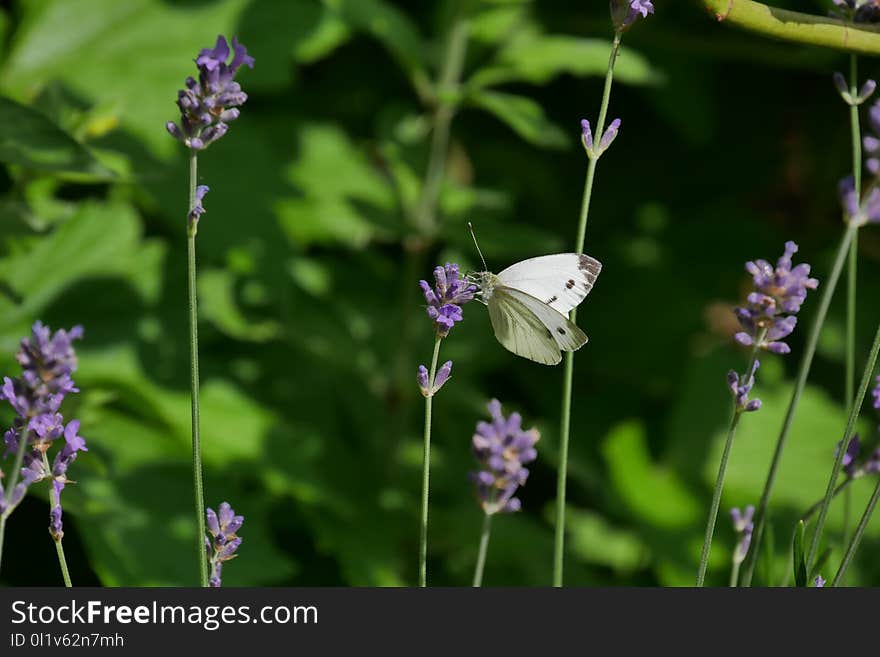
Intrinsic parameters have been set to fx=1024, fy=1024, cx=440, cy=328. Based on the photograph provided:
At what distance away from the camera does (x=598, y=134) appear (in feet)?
3.19

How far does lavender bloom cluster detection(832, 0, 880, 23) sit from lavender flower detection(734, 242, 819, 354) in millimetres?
329

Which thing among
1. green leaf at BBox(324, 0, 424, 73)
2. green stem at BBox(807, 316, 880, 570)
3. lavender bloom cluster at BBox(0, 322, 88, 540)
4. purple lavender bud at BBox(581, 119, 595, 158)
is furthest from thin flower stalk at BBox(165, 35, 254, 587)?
green leaf at BBox(324, 0, 424, 73)

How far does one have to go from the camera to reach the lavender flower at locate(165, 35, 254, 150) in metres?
Answer: 0.91

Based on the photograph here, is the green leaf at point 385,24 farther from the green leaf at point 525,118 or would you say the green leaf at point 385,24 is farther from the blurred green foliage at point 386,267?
the green leaf at point 525,118

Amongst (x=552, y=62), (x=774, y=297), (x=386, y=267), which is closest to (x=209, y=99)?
(x=774, y=297)

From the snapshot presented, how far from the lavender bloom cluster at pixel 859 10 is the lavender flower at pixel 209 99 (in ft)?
2.11

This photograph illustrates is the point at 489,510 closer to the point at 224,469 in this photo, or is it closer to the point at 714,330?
the point at 224,469

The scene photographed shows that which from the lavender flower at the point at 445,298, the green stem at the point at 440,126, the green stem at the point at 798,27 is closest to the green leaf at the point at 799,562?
the lavender flower at the point at 445,298

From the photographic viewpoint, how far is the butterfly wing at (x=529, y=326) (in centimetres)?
109

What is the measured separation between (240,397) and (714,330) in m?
1.62

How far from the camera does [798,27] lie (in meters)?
1.05

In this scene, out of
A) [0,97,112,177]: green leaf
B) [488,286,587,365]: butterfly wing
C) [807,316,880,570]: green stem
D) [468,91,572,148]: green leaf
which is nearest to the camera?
[807,316,880,570]: green stem

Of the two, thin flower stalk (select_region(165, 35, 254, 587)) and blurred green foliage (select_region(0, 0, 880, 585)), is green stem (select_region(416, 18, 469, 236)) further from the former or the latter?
thin flower stalk (select_region(165, 35, 254, 587))

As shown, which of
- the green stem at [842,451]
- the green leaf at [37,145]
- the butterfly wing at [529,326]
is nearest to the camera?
the green stem at [842,451]
